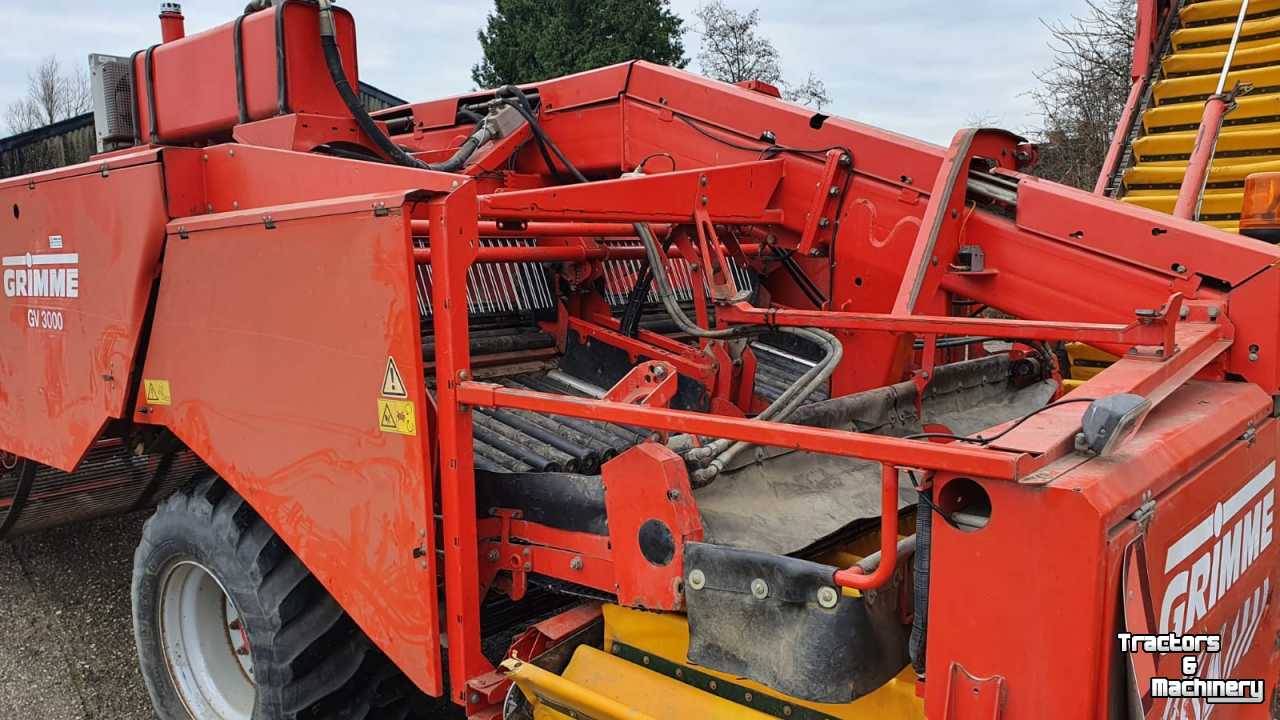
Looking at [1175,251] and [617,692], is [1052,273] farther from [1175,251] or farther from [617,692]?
[617,692]

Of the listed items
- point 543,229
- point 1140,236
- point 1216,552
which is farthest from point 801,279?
point 1216,552

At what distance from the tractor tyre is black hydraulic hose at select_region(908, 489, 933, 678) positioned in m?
1.73

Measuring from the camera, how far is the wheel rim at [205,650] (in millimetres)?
3266

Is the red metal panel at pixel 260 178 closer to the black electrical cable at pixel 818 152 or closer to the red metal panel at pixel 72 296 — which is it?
the red metal panel at pixel 72 296

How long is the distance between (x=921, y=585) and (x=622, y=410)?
0.70 m

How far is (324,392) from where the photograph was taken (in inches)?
102

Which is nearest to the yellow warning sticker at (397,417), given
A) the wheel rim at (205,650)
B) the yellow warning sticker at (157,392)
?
the yellow warning sticker at (157,392)

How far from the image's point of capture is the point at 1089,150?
1204cm

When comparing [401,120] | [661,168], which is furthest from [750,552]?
[401,120]

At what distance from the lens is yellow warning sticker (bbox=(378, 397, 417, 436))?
237 centimetres

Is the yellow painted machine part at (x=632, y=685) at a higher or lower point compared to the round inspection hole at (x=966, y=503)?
lower

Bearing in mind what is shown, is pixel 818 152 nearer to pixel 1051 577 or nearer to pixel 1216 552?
pixel 1216 552

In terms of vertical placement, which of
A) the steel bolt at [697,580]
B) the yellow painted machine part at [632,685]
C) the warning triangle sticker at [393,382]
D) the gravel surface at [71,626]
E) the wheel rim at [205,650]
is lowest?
the gravel surface at [71,626]

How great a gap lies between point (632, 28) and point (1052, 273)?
825 inches
